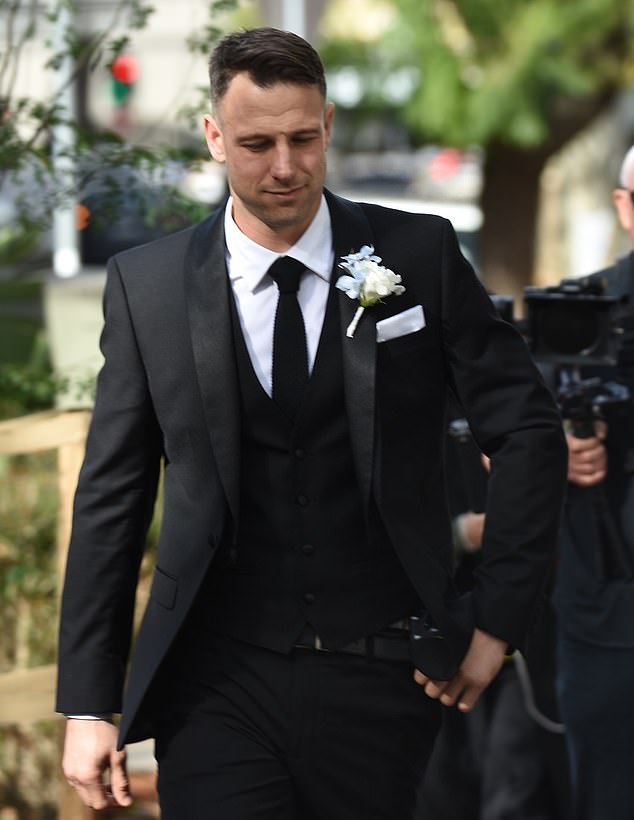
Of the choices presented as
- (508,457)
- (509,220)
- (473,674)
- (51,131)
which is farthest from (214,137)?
(509,220)

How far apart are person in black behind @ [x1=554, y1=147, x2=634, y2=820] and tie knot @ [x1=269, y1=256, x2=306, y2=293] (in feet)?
3.89

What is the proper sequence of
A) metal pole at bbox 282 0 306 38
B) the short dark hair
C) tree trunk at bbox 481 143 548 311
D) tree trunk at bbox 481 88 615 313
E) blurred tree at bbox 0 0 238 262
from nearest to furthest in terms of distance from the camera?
the short dark hair → blurred tree at bbox 0 0 238 262 → metal pole at bbox 282 0 306 38 → tree trunk at bbox 481 88 615 313 → tree trunk at bbox 481 143 548 311

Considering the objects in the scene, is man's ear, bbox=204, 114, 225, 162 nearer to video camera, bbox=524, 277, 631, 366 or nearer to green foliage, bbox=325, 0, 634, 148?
video camera, bbox=524, 277, 631, 366

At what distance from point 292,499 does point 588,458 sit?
3.93 feet

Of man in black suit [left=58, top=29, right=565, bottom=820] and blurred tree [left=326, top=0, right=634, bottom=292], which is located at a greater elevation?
blurred tree [left=326, top=0, right=634, bottom=292]

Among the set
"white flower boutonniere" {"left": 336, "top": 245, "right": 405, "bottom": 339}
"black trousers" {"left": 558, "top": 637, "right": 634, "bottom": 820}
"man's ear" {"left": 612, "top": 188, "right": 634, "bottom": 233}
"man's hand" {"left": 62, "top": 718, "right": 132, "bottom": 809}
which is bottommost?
"black trousers" {"left": 558, "top": 637, "right": 634, "bottom": 820}

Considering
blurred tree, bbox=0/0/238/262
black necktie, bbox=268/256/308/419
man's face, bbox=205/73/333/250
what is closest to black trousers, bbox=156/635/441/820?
black necktie, bbox=268/256/308/419

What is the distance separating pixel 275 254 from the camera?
10.2ft

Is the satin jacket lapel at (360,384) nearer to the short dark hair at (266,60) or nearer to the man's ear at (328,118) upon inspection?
the man's ear at (328,118)

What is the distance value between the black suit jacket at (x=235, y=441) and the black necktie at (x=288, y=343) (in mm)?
82

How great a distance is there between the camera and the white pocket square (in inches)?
120

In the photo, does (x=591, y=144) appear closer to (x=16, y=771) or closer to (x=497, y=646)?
(x=16, y=771)

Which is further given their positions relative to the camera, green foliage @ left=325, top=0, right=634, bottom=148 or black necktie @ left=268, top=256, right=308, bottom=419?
green foliage @ left=325, top=0, right=634, bottom=148

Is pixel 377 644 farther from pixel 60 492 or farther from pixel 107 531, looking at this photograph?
pixel 60 492
